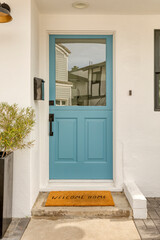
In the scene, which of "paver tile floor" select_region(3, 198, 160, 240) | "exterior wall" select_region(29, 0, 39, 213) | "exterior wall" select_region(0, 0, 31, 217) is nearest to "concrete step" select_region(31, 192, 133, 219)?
"paver tile floor" select_region(3, 198, 160, 240)

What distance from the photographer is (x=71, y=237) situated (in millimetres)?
2492

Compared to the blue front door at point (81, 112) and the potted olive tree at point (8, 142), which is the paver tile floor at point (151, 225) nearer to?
the blue front door at point (81, 112)

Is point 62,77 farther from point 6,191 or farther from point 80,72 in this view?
point 6,191

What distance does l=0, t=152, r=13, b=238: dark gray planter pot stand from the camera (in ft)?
8.00

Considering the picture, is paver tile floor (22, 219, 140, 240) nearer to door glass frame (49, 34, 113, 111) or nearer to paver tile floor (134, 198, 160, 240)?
paver tile floor (134, 198, 160, 240)

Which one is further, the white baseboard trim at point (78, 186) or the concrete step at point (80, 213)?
the white baseboard trim at point (78, 186)

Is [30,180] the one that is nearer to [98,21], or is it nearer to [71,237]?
[71,237]

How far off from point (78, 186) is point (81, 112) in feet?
3.24

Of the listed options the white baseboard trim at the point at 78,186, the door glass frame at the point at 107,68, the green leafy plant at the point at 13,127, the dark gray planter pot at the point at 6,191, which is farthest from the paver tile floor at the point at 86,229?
the door glass frame at the point at 107,68

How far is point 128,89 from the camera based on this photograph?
Result: 3490 mm

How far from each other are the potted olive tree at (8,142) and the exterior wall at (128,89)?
2.57 ft

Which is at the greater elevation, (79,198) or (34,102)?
(34,102)

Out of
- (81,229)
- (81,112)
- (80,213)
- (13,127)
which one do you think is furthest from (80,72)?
(81,229)

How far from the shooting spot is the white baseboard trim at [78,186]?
347 centimetres
